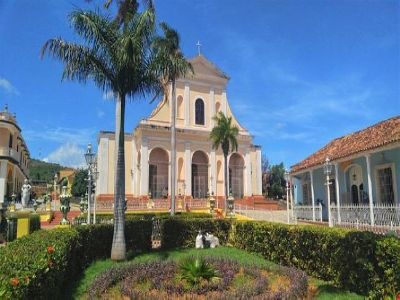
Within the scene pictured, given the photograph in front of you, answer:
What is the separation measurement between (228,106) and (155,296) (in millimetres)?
33809

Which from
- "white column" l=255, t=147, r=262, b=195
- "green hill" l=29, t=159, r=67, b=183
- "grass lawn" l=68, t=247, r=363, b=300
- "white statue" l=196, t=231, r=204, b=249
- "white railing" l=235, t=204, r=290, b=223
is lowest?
"grass lawn" l=68, t=247, r=363, b=300

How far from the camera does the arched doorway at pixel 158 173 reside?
36.0 m

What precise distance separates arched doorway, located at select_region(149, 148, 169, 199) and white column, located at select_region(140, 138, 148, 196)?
1535 mm

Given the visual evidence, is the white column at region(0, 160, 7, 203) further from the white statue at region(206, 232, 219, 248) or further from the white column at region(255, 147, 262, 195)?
the white statue at region(206, 232, 219, 248)

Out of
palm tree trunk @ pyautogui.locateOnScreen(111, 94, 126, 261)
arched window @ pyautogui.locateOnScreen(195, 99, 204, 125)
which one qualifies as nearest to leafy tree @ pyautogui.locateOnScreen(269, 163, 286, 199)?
arched window @ pyautogui.locateOnScreen(195, 99, 204, 125)

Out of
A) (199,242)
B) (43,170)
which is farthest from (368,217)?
(43,170)

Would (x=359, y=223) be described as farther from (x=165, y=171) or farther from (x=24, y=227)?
(x=165, y=171)

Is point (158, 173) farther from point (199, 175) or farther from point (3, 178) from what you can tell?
point (3, 178)

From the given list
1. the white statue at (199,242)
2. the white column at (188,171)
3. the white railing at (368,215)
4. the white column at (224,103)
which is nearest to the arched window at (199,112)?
the white column at (224,103)

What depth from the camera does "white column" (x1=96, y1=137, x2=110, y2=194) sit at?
117 ft

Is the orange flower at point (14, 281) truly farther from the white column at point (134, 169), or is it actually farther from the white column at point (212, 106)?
the white column at point (212, 106)

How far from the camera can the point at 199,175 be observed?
126ft

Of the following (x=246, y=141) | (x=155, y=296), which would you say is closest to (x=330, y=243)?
(x=155, y=296)

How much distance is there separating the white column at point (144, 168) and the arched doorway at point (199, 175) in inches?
210
